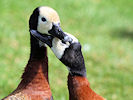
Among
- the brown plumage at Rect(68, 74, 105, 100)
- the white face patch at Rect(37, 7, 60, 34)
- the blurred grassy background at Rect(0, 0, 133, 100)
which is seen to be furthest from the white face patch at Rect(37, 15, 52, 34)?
the blurred grassy background at Rect(0, 0, 133, 100)

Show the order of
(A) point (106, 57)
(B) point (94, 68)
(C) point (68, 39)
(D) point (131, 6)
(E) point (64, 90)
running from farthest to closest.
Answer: (D) point (131, 6)
(A) point (106, 57)
(B) point (94, 68)
(E) point (64, 90)
(C) point (68, 39)

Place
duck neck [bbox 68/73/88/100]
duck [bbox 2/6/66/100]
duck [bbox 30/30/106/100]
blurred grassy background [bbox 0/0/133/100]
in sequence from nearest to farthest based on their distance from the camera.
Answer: duck [bbox 30/30/106/100] → duck neck [bbox 68/73/88/100] → duck [bbox 2/6/66/100] → blurred grassy background [bbox 0/0/133/100]

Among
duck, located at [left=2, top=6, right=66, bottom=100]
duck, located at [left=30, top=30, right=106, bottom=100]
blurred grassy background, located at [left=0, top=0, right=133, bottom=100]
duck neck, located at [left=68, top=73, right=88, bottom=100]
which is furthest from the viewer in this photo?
blurred grassy background, located at [left=0, top=0, right=133, bottom=100]

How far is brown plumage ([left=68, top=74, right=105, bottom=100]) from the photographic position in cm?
348

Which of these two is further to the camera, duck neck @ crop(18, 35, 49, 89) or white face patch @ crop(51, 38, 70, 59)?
duck neck @ crop(18, 35, 49, 89)

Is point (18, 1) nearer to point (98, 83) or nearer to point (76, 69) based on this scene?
point (98, 83)

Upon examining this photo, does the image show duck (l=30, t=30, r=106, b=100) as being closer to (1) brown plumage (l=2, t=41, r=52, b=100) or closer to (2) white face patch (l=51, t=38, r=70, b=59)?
(2) white face patch (l=51, t=38, r=70, b=59)

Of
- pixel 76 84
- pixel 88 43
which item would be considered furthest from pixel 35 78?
pixel 88 43

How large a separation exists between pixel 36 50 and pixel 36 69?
0.67 feet

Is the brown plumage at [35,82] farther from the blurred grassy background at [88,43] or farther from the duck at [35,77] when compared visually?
the blurred grassy background at [88,43]

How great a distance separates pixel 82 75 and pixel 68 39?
412mm

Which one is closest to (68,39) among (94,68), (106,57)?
(94,68)

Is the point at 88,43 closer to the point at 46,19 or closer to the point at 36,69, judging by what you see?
the point at 36,69

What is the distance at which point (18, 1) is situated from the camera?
8.60 meters
